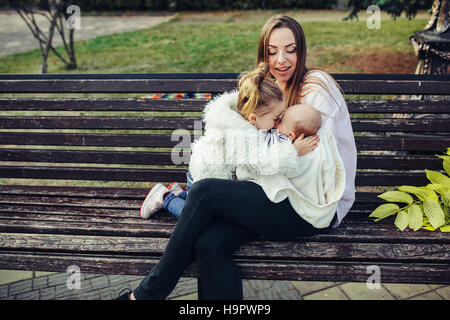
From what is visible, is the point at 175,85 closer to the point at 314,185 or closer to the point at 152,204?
the point at 152,204

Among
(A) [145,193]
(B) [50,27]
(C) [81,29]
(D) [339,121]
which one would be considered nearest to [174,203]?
(A) [145,193]

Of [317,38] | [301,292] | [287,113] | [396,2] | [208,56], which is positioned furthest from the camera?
[317,38]

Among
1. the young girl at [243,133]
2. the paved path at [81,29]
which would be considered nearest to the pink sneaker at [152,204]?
the young girl at [243,133]

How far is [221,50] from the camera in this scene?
29.8ft

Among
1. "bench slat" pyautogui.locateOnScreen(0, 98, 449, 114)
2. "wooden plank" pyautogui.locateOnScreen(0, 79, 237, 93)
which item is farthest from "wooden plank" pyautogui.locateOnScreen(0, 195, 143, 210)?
"wooden plank" pyautogui.locateOnScreen(0, 79, 237, 93)

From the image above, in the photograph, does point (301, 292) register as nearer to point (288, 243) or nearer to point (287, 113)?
point (288, 243)

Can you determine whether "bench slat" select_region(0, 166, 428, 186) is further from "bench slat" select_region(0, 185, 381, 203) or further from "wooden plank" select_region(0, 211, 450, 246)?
"wooden plank" select_region(0, 211, 450, 246)

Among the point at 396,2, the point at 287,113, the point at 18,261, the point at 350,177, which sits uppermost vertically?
the point at 396,2

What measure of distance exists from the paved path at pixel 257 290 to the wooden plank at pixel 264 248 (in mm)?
666

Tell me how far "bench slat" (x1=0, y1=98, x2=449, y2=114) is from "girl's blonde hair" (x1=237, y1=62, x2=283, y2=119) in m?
0.68

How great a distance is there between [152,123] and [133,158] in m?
0.29
